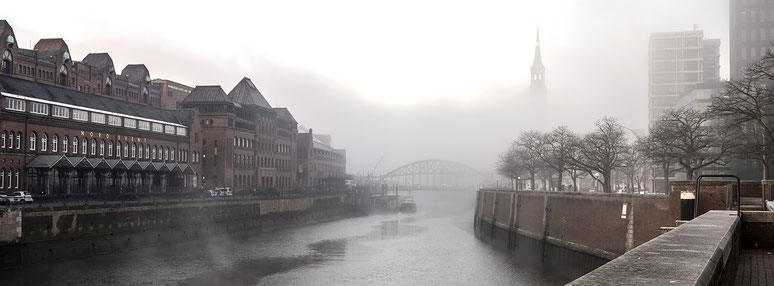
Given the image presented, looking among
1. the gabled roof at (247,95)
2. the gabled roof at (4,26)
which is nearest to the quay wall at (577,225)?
the gabled roof at (247,95)

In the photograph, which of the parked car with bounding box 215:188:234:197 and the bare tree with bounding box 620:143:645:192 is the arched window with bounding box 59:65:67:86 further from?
the bare tree with bounding box 620:143:645:192

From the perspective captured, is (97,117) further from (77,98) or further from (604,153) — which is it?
(604,153)

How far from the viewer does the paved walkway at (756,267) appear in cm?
1428

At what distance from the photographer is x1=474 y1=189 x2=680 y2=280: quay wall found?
4675cm

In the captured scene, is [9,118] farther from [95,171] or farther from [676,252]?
[676,252]

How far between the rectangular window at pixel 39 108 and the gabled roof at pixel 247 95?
5941cm

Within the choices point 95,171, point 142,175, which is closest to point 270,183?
point 142,175

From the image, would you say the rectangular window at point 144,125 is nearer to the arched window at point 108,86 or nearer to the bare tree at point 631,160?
the arched window at point 108,86

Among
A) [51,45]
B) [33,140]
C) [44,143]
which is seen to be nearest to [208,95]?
[51,45]

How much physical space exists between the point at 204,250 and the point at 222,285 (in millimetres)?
22586

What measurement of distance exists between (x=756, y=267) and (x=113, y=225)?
2304 inches

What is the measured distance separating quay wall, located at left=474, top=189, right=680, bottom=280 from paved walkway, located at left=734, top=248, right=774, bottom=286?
22259mm

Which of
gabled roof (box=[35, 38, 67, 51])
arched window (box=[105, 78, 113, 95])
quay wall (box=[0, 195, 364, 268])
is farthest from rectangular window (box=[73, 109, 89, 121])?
arched window (box=[105, 78, 113, 95])

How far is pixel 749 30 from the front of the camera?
5094 inches
